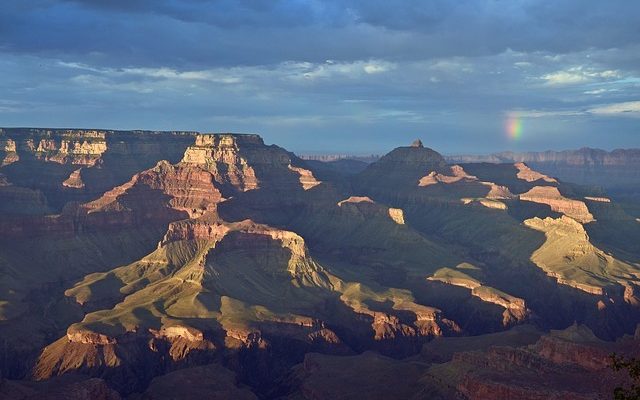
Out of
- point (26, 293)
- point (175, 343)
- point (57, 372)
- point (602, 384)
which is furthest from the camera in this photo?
point (26, 293)

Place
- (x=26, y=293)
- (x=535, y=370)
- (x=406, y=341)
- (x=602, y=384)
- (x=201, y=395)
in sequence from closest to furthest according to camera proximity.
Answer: (x=602, y=384)
(x=535, y=370)
(x=201, y=395)
(x=406, y=341)
(x=26, y=293)

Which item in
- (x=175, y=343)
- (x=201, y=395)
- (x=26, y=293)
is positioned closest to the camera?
(x=201, y=395)

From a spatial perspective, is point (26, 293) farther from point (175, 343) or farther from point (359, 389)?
point (359, 389)

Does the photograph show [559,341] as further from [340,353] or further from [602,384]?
[340,353]

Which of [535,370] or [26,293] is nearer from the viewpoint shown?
[535,370]

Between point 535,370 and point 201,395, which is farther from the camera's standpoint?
point 201,395

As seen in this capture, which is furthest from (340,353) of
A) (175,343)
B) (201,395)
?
(201,395)

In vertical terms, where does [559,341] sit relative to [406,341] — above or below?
above

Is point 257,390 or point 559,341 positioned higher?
point 559,341

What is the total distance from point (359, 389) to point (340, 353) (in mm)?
42608

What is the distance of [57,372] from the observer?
5881 inches

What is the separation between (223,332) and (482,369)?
6685cm

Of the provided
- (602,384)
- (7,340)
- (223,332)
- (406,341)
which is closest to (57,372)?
(7,340)

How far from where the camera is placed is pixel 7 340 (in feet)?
539
